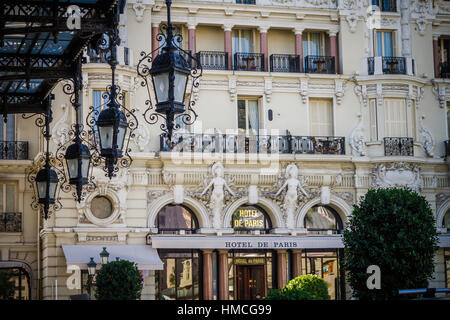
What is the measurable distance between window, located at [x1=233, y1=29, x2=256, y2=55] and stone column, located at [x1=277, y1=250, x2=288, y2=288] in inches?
291

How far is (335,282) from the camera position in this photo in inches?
1389

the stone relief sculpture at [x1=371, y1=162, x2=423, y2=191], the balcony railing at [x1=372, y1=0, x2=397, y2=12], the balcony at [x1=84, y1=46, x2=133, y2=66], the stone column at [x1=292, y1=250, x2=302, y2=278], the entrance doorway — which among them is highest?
the balcony railing at [x1=372, y1=0, x2=397, y2=12]

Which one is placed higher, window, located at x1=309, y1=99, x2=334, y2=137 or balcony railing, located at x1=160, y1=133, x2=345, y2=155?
window, located at x1=309, y1=99, x2=334, y2=137

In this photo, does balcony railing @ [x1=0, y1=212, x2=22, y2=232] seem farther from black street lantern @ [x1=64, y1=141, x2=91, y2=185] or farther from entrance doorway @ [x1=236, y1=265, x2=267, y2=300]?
black street lantern @ [x1=64, y1=141, x2=91, y2=185]

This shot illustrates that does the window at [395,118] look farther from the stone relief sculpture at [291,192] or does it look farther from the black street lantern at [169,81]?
the black street lantern at [169,81]

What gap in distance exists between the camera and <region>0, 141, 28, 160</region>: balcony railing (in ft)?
108

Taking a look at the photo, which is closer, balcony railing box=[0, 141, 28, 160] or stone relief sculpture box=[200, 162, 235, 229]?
balcony railing box=[0, 141, 28, 160]

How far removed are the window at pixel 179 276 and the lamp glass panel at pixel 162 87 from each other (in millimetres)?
20250

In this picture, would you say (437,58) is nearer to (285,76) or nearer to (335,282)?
(285,76)

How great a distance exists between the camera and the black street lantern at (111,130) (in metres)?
17.3

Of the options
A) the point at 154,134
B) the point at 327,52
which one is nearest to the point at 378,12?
the point at 327,52

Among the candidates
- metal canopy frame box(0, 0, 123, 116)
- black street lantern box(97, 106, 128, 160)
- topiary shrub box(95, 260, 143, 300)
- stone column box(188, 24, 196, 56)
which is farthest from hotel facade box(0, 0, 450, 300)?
black street lantern box(97, 106, 128, 160)

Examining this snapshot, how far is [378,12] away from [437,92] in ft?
12.2

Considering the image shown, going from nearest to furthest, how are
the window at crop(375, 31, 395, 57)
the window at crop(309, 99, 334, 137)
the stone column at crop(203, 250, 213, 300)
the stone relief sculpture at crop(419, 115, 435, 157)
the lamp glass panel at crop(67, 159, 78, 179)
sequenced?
the lamp glass panel at crop(67, 159, 78, 179), the stone column at crop(203, 250, 213, 300), the window at crop(309, 99, 334, 137), the stone relief sculpture at crop(419, 115, 435, 157), the window at crop(375, 31, 395, 57)
